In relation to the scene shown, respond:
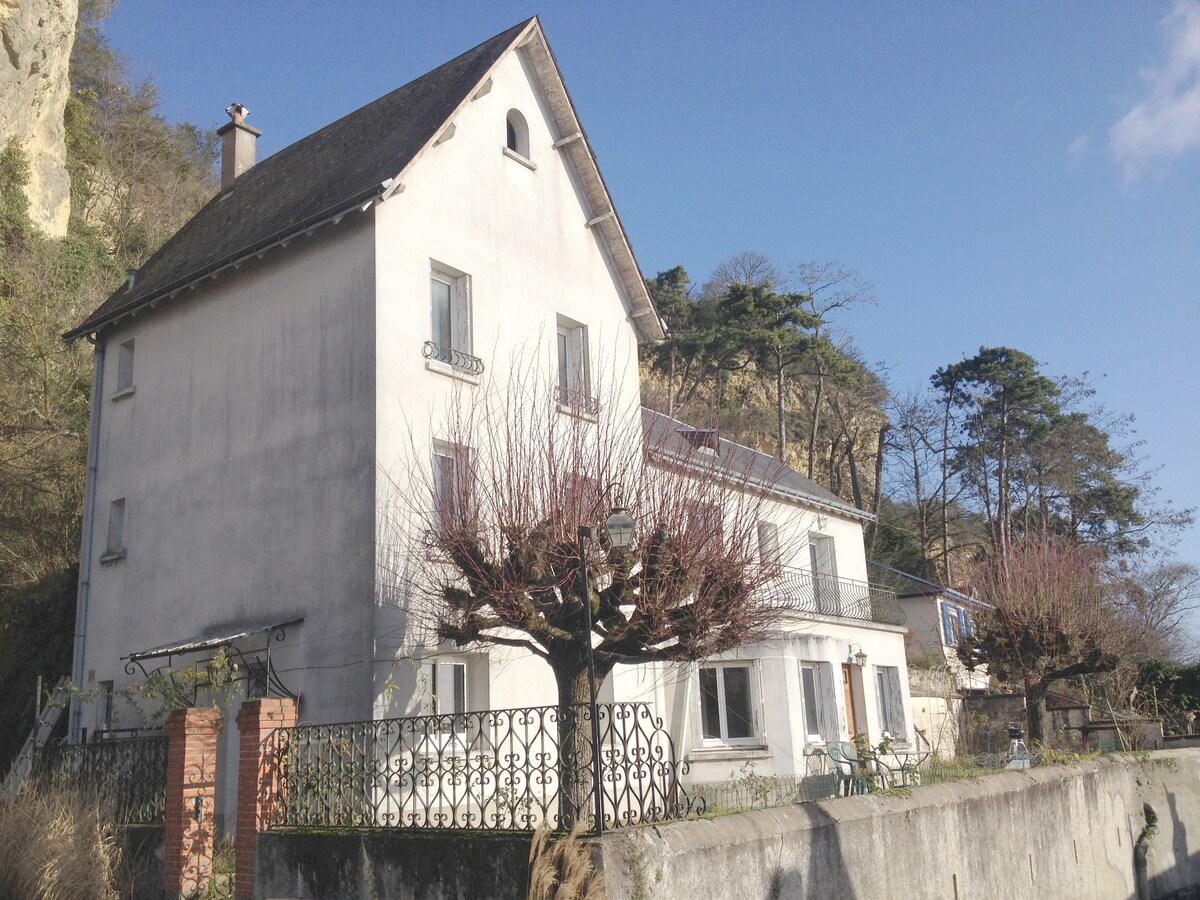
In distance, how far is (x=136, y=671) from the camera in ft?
52.8

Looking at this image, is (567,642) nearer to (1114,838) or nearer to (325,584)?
(325,584)

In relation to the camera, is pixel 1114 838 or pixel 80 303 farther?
pixel 80 303

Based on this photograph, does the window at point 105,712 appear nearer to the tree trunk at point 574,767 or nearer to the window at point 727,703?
the tree trunk at point 574,767

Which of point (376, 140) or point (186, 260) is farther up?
point (376, 140)

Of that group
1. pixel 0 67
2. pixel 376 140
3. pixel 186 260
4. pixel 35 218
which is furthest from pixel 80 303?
pixel 376 140

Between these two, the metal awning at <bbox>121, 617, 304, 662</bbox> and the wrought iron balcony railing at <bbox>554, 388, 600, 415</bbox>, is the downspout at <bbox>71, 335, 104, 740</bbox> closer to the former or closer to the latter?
the metal awning at <bbox>121, 617, 304, 662</bbox>

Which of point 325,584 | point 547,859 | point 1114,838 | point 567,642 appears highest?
point 325,584

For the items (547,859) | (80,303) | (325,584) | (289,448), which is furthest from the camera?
(80,303)

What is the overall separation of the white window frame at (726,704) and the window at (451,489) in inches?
311

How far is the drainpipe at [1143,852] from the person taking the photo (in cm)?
1712

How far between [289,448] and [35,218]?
61.3ft

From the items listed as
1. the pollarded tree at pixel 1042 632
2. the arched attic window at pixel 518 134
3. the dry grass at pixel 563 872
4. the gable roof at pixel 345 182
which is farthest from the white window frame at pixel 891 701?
the dry grass at pixel 563 872

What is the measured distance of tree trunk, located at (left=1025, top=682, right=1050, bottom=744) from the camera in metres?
22.6

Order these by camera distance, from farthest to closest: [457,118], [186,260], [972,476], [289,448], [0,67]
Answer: [972,476] < [0,67] < [186,260] < [457,118] < [289,448]
